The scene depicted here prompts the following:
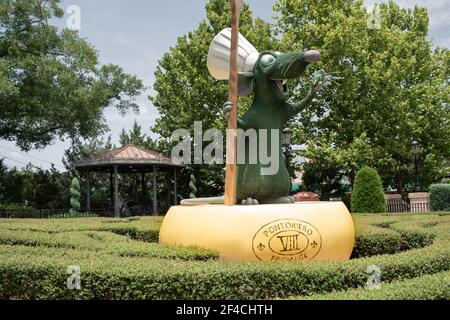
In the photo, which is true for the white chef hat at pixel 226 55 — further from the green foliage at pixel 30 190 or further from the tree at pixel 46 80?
the green foliage at pixel 30 190

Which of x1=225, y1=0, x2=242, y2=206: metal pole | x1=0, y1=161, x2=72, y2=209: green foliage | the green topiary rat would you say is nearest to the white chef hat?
the green topiary rat

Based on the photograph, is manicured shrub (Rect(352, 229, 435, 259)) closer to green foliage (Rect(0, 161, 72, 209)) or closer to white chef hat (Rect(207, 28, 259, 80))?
white chef hat (Rect(207, 28, 259, 80))

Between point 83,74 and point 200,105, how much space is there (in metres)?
5.85

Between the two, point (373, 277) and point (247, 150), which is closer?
point (373, 277)

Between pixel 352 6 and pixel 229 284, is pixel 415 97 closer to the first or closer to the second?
pixel 352 6

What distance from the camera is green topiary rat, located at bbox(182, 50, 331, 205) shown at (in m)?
7.65

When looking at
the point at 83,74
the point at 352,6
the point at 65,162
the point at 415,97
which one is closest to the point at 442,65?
the point at 415,97

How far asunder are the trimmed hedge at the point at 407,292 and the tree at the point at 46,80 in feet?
62.4

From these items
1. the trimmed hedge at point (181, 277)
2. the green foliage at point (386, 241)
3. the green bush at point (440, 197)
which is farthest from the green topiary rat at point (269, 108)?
the green bush at point (440, 197)

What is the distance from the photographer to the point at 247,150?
25.8 feet

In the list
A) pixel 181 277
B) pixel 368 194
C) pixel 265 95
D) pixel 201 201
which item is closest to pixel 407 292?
pixel 181 277

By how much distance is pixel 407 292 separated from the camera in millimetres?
4277

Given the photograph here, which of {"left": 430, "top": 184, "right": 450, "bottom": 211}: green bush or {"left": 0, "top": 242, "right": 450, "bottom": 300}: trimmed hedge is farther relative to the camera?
{"left": 430, "top": 184, "right": 450, "bottom": 211}: green bush

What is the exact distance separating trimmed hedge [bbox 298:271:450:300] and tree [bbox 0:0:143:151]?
62.4 ft
